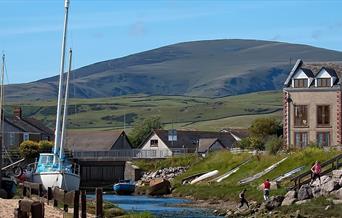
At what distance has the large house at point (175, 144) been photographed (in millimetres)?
140500

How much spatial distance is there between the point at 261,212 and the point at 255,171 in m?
30.2

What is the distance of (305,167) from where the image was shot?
8181cm

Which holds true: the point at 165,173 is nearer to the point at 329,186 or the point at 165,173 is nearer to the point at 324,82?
the point at 324,82

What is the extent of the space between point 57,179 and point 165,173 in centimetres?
4941

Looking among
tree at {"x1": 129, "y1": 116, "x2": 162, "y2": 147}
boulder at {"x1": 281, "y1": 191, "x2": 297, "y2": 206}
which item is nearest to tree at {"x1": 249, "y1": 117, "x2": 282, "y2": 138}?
tree at {"x1": 129, "y1": 116, "x2": 162, "y2": 147}

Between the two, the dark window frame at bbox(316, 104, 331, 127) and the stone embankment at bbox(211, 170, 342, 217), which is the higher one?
the dark window frame at bbox(316, 104, 331, 127)

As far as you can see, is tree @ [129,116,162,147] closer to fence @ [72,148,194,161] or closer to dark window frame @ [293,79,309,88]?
fence @ [72,148,194,161]

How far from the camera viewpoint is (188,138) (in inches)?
5989

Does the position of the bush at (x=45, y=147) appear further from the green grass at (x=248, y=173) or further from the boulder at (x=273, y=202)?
the boulder at (x=273, y=202)

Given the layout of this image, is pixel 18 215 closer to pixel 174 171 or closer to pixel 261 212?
pixel 261 212

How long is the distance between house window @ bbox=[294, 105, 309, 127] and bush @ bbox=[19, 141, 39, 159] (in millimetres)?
33184

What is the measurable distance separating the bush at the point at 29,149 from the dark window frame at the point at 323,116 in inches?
1397

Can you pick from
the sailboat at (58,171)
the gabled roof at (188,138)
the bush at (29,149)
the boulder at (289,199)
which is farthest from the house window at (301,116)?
the gabled roof at (188,138)

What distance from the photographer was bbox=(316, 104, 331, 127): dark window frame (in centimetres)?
9944
